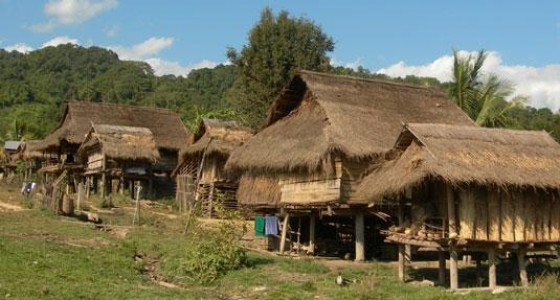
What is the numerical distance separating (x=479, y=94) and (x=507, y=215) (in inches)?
767

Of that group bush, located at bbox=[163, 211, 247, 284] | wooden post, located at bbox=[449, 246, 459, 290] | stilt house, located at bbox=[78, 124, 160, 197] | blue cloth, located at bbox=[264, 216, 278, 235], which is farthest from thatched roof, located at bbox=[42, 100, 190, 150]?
wooden post, located at bbox=[449, 246, 459, 290]

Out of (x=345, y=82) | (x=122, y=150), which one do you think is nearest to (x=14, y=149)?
(x=122, y=150)

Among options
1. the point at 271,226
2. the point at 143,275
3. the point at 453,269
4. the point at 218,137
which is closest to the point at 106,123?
the point at 218,137

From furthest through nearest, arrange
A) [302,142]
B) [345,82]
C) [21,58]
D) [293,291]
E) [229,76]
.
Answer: [21,58] → [229,76] → [345,82] → [302,142] → [293,291]

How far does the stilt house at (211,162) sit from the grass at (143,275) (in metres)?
10.0

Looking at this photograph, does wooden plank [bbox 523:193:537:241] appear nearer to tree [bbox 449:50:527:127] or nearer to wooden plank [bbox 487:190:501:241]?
wooden plank [bbox 487:190:501:241]

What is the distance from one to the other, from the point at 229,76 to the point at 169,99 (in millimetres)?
10840

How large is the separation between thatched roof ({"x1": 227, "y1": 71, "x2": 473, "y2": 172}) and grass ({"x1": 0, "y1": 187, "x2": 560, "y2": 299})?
3467mm

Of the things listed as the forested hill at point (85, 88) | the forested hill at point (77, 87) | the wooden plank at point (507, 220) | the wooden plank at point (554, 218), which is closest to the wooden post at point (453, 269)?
the wooden plank at point (507, 220)

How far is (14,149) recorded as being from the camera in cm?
5366

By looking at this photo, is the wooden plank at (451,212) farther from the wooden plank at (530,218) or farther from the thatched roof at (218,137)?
the thatched roof at (218,137)

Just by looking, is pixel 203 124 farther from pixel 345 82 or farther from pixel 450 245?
pixel 450 245

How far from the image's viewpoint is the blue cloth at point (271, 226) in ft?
75.4

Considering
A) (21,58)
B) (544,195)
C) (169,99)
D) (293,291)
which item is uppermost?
(21,58)
